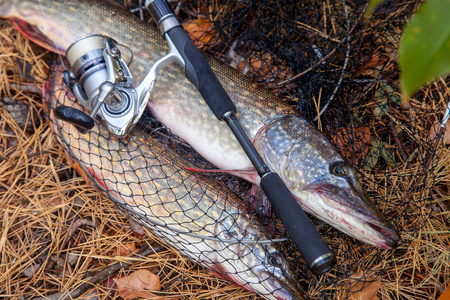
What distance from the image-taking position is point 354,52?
218cm

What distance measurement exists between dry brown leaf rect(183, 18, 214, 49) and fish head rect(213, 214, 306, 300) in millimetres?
1300

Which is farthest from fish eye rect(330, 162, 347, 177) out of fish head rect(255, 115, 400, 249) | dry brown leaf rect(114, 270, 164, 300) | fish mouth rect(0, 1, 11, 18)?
fish mouth rect(0, 1, 11, 18)

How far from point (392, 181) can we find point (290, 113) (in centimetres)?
76

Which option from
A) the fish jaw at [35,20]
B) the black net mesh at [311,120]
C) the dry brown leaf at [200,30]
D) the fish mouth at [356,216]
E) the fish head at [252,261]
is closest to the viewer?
the fish mouth at [356,216]

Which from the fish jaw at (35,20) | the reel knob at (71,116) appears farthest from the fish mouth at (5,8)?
the reel knob at (71,116)

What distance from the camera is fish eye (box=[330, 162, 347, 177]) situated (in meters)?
1.80

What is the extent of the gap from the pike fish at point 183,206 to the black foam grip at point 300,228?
0.96ft

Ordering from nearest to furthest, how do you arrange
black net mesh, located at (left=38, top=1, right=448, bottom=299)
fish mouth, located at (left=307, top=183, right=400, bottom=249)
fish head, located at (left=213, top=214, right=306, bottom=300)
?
fish mouth, located at (left=307, top=183, right=400, bottom=249), fish head, located at (left=213, top=214, right=306, bottom=300), black net mesh, located at (left=38, top=1, right=448, bottom=299)

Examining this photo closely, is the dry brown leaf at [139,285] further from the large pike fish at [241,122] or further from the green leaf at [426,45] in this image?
the green leaf at [426,45]

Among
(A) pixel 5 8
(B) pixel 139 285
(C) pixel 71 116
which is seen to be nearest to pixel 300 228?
(B) pixel 139 285

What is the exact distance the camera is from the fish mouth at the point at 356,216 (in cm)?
163

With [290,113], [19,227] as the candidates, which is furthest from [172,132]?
[19,227]

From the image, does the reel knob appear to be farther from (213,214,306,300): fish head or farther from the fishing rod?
(213,214,306,300): fish head

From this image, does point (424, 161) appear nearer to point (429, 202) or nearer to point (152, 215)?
point (429, 202)
